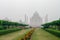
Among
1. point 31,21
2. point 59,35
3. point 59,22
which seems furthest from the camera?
point 31,21

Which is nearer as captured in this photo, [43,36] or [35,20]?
[43,36]

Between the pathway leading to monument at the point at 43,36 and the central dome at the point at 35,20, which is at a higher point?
the central dome at the point at 35,20

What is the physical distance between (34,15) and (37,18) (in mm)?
4517

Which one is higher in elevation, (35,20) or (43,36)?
(35,20)

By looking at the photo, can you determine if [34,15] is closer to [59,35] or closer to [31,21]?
[31,21]

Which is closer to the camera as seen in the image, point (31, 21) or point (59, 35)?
point (59, 35)

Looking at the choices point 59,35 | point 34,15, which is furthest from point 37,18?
point 59,35

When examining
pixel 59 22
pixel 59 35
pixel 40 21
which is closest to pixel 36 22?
pixel 40 21

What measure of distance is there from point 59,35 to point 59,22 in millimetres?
27576

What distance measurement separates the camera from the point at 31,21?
19038 centimetres

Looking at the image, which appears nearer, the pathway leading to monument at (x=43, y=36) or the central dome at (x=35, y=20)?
Answer: the pathway leading to monument at (x=43, y=36)

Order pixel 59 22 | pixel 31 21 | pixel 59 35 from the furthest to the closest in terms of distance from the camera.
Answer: pixel 31 21
pixel 59 22
pixel 59 35

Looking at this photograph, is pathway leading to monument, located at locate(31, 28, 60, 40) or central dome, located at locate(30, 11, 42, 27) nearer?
pathway leading to monument, located at locate(31, 28, 60, 40)

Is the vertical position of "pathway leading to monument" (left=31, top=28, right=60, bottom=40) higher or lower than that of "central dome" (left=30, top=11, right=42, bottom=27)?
lower
